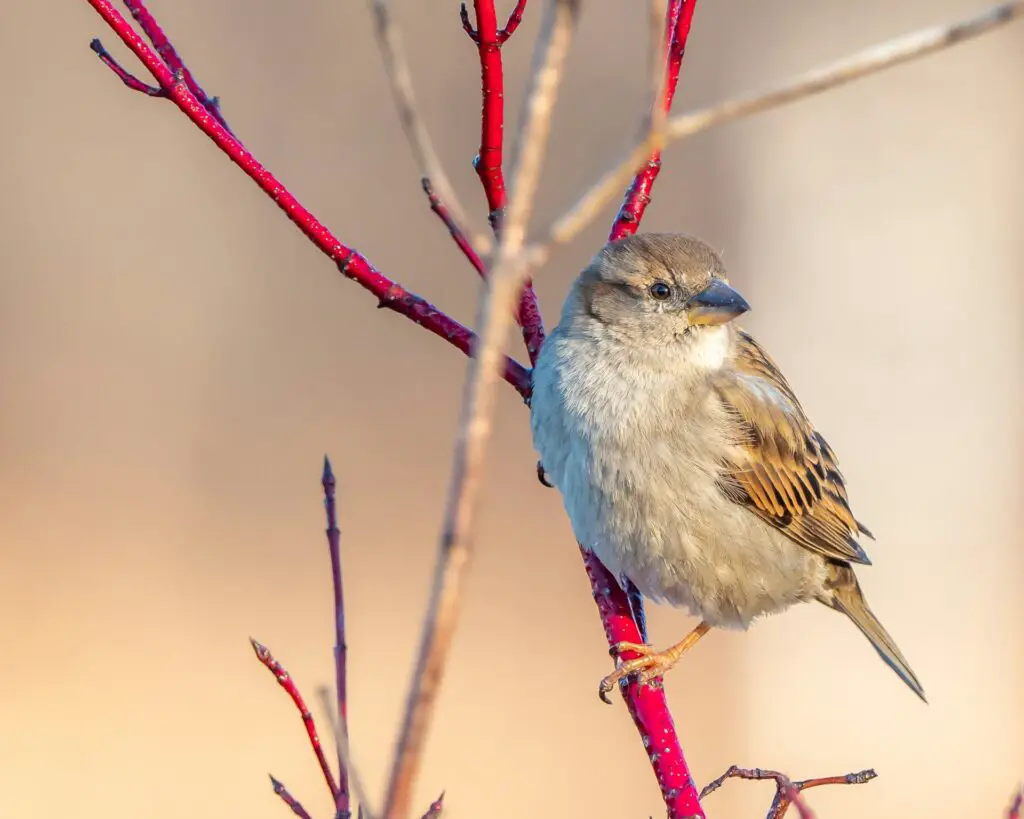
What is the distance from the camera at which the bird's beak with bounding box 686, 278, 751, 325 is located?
254 cm

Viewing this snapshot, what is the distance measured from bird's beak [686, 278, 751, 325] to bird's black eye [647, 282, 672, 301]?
51 millimetres

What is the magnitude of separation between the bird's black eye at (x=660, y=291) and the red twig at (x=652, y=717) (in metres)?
0.57

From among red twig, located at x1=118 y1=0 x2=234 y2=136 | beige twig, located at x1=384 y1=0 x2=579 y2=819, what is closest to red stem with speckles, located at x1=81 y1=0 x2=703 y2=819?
red twig, located at x1=118 y1=0 x2=234 y2=136

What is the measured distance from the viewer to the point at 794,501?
2.81 m

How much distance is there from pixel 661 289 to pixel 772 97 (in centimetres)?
186

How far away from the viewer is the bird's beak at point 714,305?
2545 mm

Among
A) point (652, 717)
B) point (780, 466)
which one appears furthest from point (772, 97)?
point (780, 466)

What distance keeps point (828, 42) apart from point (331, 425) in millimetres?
3212

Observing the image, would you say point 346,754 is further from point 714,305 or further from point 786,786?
point 714,305

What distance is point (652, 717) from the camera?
193 centimetres

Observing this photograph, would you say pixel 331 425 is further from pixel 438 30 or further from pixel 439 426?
pixel 438 30

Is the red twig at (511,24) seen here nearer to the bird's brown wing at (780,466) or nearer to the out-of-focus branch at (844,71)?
the bird's brown wing at (780,466)

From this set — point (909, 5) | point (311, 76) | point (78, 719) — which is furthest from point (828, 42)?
point (78, 719)

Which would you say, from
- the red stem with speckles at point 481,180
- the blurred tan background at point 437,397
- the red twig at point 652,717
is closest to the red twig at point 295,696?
the red stem with speckles at point 481,180
